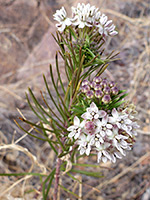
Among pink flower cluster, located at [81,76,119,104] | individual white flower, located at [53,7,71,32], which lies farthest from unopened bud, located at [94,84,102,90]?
individual white flower, located at [53,7,71,32]

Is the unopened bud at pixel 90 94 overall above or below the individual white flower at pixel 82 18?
Answer: below

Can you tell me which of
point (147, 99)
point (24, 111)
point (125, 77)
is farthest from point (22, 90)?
point (147, 99)

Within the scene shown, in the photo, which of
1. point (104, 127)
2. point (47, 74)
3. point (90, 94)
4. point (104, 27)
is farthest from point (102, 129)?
point (47, 74)

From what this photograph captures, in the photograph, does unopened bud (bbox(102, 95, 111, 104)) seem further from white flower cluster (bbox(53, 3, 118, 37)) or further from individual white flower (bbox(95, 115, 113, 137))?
white flower cluster (bbox(53, 3, 118, 37))

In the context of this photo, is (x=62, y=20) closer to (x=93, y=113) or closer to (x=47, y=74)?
(x=93, y=113)

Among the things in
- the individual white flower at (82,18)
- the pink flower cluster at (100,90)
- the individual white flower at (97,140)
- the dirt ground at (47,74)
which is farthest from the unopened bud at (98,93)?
the dirt ground at (47,74)

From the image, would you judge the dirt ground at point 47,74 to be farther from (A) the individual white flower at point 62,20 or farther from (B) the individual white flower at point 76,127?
(A) the individual white flower at point 62,20
